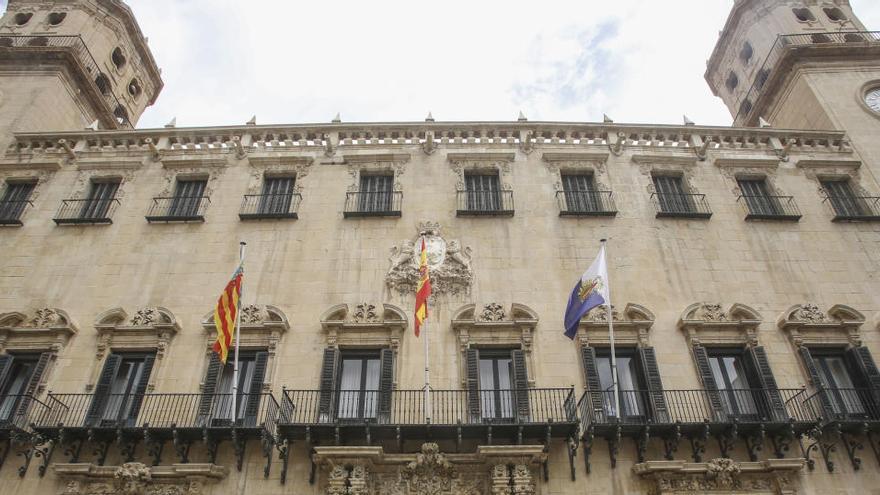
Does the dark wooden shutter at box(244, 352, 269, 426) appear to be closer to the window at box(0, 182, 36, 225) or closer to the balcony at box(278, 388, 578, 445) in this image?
the balcony at box(278, 388, 578, 445)

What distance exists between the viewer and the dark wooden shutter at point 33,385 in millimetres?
15805

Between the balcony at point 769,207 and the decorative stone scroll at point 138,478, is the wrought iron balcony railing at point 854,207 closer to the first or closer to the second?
the balcony at point 769,207

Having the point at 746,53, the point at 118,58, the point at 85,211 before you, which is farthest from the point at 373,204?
the point at 746,53

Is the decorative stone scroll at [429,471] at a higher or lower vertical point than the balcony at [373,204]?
lower

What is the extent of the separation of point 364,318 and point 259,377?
3.40m

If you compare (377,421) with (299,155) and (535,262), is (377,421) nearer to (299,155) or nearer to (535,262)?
(535,262)

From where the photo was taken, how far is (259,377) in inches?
649

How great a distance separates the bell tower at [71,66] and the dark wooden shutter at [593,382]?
76.6ft

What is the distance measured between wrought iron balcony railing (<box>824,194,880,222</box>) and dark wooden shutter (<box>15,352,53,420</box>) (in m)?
25.8

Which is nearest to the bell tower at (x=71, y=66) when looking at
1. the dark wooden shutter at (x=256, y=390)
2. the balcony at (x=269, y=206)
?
the balcony at (x=269, y=206)

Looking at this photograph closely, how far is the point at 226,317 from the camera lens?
15914mm

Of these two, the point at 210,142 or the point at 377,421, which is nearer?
the point at 377,421

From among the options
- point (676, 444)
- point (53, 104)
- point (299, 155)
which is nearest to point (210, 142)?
point (299, 155)

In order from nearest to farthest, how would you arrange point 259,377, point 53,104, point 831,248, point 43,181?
point 259,377 → point 831,248 → point 43,181 → point 53,104
